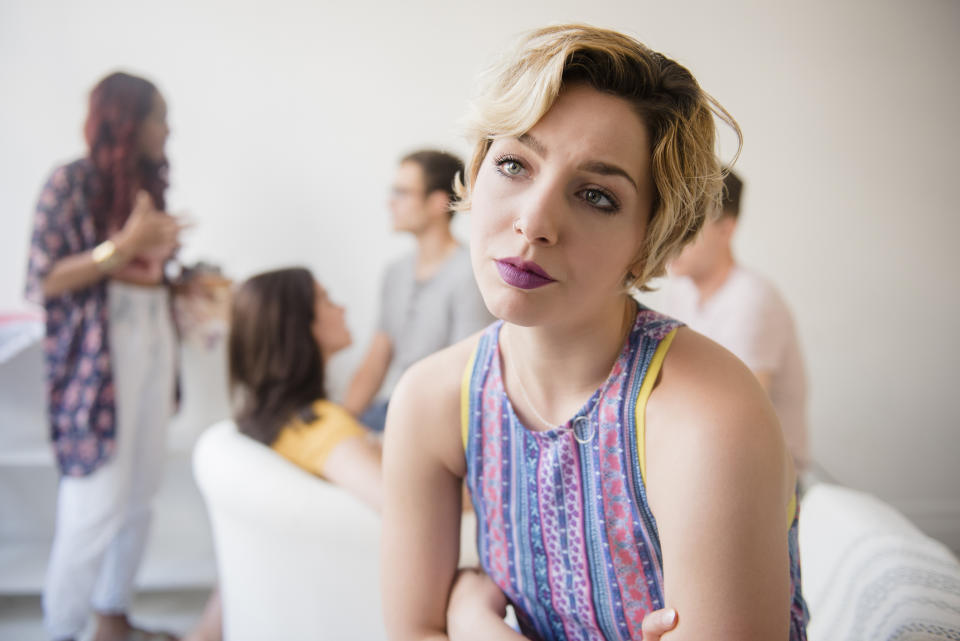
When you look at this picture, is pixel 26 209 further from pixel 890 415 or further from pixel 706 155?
pixel 890 415

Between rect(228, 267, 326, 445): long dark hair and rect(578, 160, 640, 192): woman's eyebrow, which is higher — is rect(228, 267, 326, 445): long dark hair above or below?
below

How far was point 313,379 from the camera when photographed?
59.2 inches

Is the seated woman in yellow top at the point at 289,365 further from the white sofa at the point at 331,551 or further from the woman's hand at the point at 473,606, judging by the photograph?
the woman's hand at the point at 473,606

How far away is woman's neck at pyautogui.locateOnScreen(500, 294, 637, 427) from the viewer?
729mm

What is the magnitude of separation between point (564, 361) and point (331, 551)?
70cm

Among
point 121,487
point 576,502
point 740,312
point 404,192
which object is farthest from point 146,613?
point 740,312

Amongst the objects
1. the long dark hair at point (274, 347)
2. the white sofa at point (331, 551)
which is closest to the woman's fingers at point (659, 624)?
the white sofa at point (331, 551)

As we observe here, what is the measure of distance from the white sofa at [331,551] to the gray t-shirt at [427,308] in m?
0.67

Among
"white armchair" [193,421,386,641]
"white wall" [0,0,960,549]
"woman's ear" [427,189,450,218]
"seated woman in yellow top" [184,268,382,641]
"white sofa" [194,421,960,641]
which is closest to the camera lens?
"white sofa" [194,421,960,641]

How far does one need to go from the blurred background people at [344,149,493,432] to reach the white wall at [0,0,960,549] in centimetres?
23

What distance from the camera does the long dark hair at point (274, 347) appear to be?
146 centimetres

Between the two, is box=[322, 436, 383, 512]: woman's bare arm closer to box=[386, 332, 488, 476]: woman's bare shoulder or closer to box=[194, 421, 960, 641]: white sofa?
box=[194, 421, 960, 641]: white sofa

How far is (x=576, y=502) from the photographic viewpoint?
752 millimetres

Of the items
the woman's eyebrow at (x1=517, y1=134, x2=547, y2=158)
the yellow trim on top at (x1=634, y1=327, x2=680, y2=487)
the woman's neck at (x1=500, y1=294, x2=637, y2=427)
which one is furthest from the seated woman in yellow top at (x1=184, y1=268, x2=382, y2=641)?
the woman's eyebrow at (x1=517, y1=134, x2=547, y2=158)
